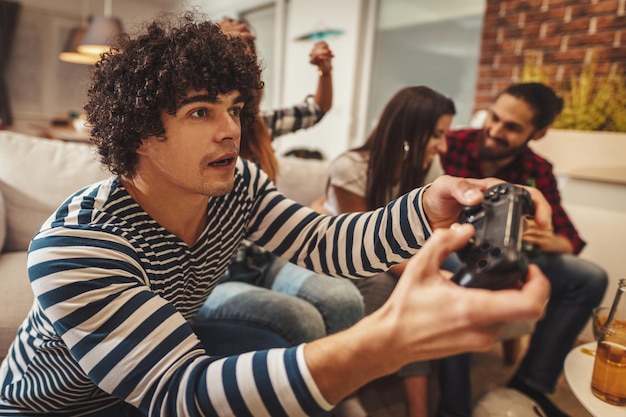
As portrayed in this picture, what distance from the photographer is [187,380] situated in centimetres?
48

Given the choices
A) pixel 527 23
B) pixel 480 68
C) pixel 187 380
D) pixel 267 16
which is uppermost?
pixel 267 16

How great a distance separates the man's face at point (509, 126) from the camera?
1.62 metres

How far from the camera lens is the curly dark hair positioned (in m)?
0.62

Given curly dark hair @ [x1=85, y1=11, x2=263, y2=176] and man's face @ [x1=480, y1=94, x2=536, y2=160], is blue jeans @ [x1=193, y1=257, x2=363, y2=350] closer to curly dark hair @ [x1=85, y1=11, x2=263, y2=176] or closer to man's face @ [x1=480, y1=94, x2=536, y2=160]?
curly dark hair @ [x1=85, y1=11, x2=263, y2=176]

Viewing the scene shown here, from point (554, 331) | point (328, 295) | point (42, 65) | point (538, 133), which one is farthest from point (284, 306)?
point (42, 65)

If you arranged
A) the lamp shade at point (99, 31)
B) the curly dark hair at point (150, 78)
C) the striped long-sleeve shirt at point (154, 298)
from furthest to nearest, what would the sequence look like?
1. the lamp shade at point (99, 31)
2. the curly dark hair at point (150, 78)
3. the striped long-sleeve shirt at point (154, 298)

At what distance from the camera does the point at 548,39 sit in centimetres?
231

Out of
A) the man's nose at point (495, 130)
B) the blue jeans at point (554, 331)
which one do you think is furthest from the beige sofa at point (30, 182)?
the man's nose at point (495, 130)

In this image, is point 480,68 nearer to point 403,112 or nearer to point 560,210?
point 560,210

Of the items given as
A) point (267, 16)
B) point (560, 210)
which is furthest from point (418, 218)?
point (267, 16)

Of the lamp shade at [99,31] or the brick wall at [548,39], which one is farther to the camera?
the lamp shade at [99,31]

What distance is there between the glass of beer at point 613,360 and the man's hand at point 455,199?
410 mm

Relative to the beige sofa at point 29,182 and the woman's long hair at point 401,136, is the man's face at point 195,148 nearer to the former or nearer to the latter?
the woman's long hair at point 401,136

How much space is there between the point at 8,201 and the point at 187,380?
3.58 ft
